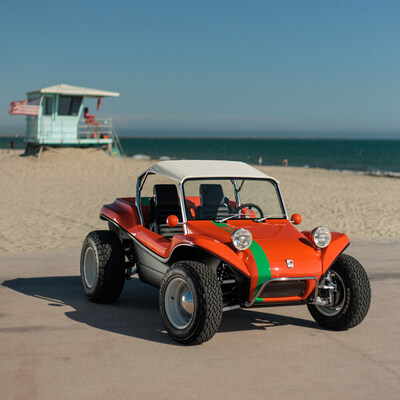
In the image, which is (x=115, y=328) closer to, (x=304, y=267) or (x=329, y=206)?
(x=304, y=267)

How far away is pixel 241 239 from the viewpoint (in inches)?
209

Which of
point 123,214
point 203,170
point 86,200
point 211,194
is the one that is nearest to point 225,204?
point 211,194

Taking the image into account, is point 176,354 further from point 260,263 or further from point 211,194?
point 211,194

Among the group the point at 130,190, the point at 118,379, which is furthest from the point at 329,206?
the point at 118,379

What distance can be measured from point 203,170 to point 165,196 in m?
0.74

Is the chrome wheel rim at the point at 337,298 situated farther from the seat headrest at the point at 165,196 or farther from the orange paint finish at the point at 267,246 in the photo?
the seat headrest at the point at 165,196

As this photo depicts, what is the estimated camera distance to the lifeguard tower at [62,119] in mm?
34344

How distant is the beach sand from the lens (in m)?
12.8

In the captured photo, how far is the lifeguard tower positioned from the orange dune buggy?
27.9 meters

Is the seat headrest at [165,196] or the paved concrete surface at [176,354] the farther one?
the seat headrest at [165,196]

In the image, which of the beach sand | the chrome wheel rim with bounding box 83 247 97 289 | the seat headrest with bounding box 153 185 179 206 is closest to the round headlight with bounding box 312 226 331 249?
the seat headrest with bounding box 153 185 179 206

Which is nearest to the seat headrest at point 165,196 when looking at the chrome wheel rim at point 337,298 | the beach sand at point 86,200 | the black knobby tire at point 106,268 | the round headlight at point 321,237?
the black knobby tire at point 106,268

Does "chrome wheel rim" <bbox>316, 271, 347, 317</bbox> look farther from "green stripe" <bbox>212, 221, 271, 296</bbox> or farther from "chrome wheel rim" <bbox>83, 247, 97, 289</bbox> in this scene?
"chrome wheel rim" <bbox>83, 247, 97, 289</bbox>

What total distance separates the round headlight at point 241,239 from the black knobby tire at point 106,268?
6.64 ft
